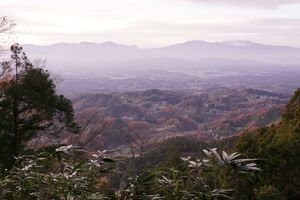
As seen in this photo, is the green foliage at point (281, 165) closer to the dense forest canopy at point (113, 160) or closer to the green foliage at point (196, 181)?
the dense forest canopy at point (113, 160)

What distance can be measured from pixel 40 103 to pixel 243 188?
5849 millimetres

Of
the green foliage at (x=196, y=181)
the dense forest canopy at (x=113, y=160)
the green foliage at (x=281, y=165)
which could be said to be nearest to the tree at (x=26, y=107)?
the dense forest canopy at (x=113, y=160)

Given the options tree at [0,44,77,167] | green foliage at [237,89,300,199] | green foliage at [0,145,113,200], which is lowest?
green foliage at [237,89,300,199]

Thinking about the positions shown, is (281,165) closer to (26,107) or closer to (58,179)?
(26,107)

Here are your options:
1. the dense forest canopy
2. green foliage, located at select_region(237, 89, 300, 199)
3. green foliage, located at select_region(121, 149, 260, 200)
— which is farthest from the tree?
green foliage, located at select_region(121, 149, 260, 200)

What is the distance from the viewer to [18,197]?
7.04 ft

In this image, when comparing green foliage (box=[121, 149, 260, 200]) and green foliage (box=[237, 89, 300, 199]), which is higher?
green foliage (box=[121, 149, 260, 200])

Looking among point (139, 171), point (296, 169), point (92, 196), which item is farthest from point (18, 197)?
point (296, 169)

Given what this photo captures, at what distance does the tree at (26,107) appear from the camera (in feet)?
33.2

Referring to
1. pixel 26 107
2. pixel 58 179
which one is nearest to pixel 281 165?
pixel 26 107

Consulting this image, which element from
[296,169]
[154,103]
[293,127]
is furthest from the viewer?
[154,103]

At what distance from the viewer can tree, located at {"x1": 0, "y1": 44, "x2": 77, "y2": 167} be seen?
398 inches

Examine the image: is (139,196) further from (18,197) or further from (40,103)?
(40,103)

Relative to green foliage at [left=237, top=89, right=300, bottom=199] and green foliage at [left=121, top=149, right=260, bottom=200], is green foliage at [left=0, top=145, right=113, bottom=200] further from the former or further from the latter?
green foliage at [left=237, top=89, right=300, bottom=199]
